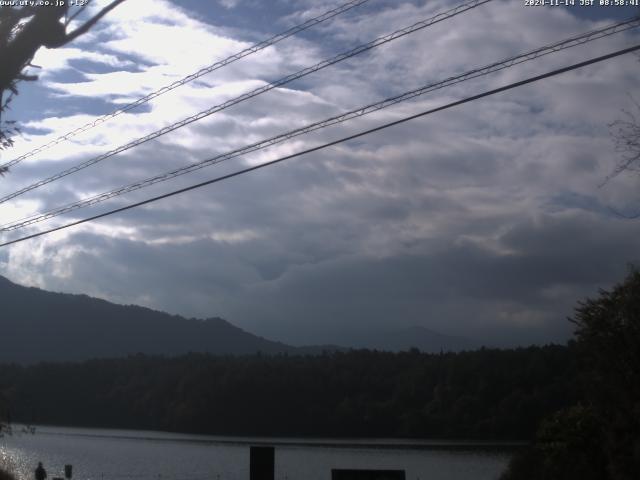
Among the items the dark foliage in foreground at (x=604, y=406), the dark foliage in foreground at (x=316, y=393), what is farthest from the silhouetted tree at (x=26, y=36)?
the dark foliage in foreground at (x=316, y=393)

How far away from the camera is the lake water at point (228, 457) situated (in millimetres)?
45188

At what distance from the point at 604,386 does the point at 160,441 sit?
2670 inches

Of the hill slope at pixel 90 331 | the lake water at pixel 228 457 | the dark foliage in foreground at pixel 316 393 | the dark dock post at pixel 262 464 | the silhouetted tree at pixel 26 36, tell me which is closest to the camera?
the silhouetted tree at pixel 26 36

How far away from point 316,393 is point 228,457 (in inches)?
829

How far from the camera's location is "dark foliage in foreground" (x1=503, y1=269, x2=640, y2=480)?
1399 centimetres

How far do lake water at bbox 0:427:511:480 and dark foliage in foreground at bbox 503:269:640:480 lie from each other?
19368 mm

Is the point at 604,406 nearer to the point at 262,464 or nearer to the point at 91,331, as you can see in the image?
the point at 262,464

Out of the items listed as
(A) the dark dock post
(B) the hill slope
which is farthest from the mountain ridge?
(A) the dark dock post

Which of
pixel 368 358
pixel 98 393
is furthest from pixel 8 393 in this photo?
pixel 98 393

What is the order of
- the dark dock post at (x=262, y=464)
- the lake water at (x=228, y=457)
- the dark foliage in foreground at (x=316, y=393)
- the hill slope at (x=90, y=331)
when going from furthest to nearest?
the hill slope at (x=90, y=331) < the dark foliage in foreground at (x=316, y=393) < the lake water at (x=228, y=457) < the dark dock post at (x=262, y=464)

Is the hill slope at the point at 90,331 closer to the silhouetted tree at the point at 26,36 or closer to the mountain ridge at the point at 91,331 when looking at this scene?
the mountain ridge at the point at 91,331

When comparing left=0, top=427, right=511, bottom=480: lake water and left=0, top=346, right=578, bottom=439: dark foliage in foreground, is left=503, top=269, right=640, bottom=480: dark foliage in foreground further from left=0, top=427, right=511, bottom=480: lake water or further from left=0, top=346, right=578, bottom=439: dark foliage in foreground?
left=0, top=346, right=578, bottom=439: dark foliage in foreground

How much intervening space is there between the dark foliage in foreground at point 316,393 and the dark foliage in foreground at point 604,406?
31.0 metres

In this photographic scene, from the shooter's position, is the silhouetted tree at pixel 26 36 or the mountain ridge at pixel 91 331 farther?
the mountain ridge at pixel 91 331
